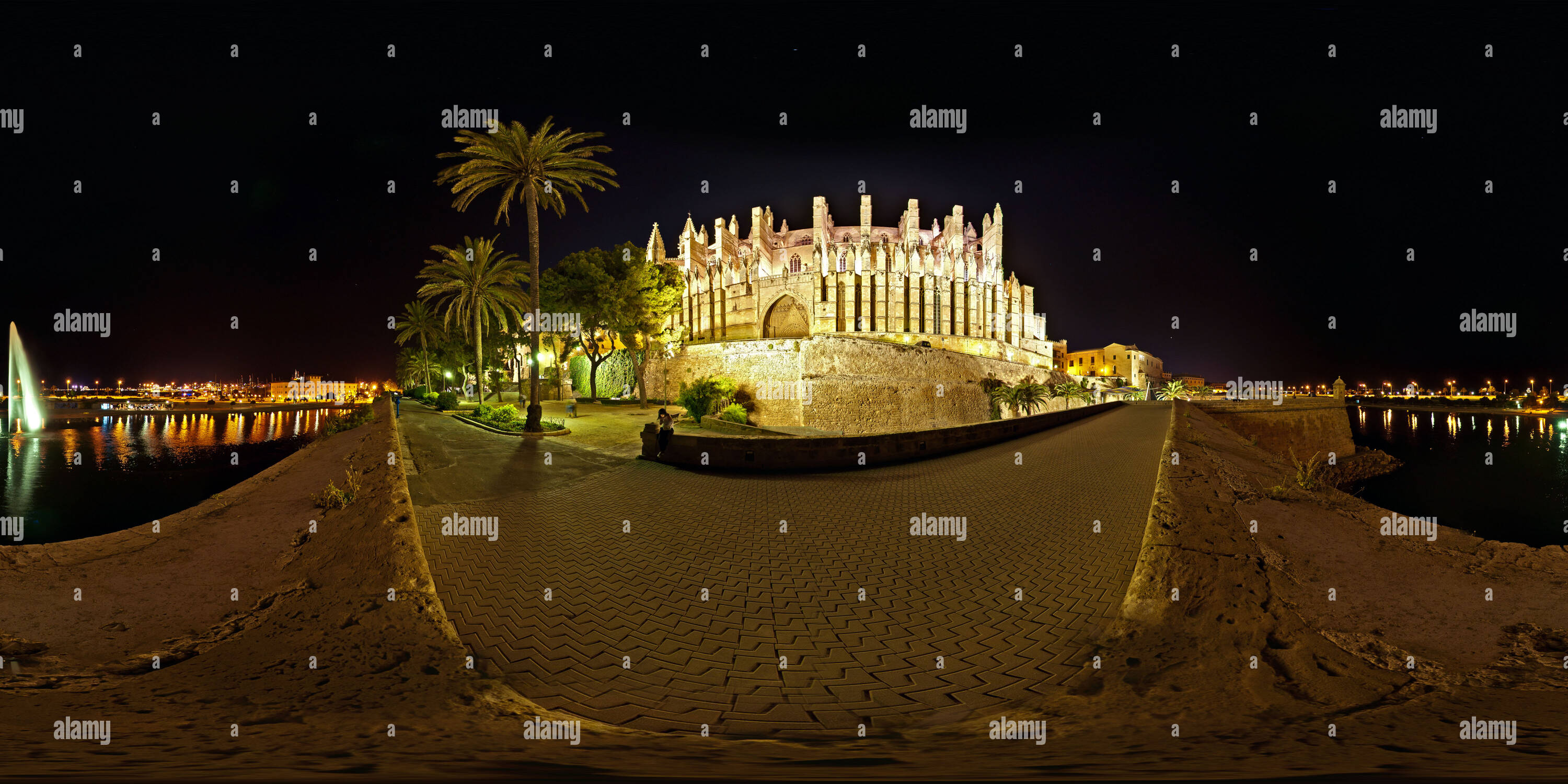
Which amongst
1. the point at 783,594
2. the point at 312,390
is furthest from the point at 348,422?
the point at 312,390

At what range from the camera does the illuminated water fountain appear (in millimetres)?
45131

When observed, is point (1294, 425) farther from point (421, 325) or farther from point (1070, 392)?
point (421, 325)

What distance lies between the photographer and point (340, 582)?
5.71 m

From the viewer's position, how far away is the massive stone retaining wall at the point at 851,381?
119 ft

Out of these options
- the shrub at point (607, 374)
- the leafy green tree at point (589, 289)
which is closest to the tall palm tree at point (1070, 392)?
the leafy green tree at point (589, 289)

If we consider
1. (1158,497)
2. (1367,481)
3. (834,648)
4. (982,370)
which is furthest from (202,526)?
(1367,481)

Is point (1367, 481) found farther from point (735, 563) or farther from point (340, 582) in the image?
point (340, 582)

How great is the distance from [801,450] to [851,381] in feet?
81.9

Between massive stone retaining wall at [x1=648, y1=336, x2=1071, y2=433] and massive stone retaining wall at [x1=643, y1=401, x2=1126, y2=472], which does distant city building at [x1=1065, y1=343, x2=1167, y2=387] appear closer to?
massive stone retaining wall at [x1=648, y1=336, x2=1071, y2=433]

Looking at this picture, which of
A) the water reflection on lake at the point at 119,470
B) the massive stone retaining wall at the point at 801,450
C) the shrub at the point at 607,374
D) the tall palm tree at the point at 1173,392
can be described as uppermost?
the shrub at the point at 607,374

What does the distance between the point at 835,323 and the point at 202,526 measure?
46.7 meters

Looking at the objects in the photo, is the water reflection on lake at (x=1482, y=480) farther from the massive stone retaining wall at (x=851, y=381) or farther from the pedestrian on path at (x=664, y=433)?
the pedestrian on path at (x=664, y=433)

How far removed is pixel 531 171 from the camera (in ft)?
67.8

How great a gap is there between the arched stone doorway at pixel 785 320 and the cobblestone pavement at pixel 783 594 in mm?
45478
